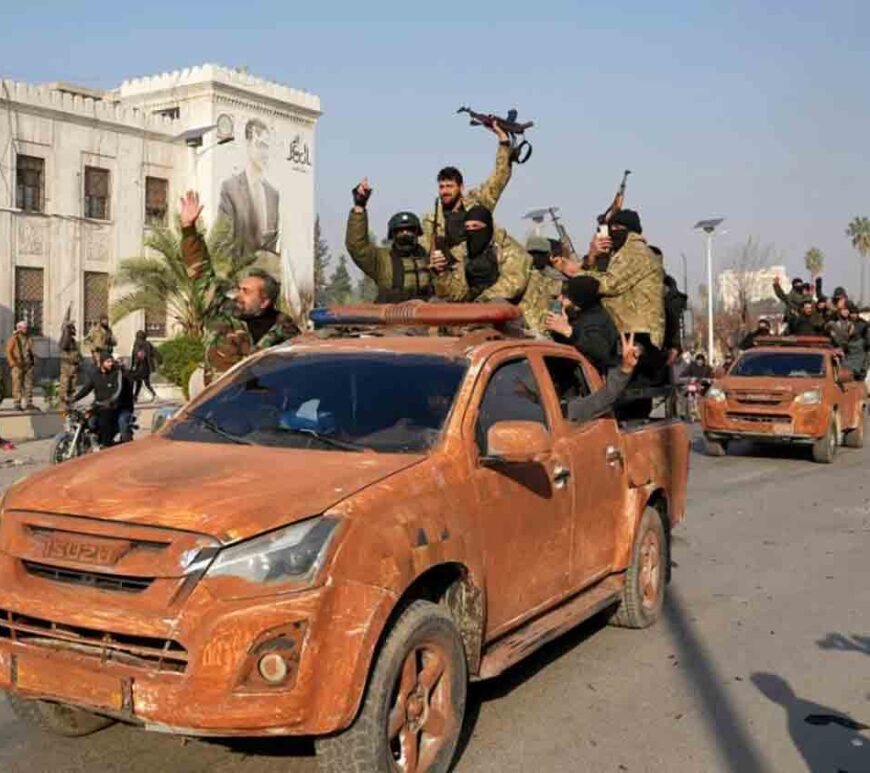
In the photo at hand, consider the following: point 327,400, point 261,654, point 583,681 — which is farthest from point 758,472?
point 261,654

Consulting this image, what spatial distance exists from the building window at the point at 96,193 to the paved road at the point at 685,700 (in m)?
31.5

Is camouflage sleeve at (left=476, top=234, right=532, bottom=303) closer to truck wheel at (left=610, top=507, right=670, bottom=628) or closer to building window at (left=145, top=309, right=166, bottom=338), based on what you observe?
truck wheel at (left=610, top=507, right=670, bottom=628)

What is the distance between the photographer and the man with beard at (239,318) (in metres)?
7.00

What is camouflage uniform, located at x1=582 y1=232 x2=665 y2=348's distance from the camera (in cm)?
786

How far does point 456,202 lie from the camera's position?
824 centimetres

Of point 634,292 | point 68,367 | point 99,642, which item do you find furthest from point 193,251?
point 68,367

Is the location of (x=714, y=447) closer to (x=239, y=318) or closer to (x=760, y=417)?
(x=760, y=417)

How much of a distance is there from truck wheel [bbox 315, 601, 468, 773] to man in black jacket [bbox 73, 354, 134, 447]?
416 inches

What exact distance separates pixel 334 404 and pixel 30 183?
107 ft

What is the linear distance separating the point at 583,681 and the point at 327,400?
1.98 m

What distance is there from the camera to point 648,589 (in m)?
6.46

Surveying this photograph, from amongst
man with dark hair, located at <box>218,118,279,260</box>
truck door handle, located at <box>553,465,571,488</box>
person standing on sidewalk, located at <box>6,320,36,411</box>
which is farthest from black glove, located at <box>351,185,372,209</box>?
man with dark hair, located at <box>218,118,279,260</box>

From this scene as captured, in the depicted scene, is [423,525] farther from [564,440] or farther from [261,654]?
[564,440]

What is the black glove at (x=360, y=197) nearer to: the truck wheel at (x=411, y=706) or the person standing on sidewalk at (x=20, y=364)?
the truck wheel at (x=411, y=706)
